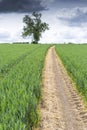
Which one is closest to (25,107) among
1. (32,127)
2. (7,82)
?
(32,127)

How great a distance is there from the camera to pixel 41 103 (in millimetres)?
11633

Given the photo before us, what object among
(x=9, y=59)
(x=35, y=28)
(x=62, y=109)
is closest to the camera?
(x=62, y=109)

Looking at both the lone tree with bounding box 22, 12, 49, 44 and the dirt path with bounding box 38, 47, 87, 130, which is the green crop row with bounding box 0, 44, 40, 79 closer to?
the dirt path with bounding box 38, 47, 87, 130

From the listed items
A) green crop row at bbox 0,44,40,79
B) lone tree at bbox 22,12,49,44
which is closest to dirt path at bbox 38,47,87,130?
green crop row at bbox 0,44,40,79

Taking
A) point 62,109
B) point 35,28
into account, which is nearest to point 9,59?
point 62,109

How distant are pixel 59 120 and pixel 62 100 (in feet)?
9.21

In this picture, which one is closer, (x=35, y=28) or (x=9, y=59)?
(x=9, y=59)

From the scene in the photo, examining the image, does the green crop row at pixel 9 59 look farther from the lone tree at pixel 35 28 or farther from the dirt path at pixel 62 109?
the lone tree at pixel 35 28

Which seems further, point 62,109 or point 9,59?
point 9,59

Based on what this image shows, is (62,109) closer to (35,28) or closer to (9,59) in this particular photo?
(9,59)

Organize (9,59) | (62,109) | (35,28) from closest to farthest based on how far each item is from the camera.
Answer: (62,109) < (9,59) < (35,28)

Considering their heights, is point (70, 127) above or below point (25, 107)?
below

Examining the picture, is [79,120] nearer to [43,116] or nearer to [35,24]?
[43,116]

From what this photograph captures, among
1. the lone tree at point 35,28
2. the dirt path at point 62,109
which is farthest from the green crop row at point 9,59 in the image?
the lone tree at point 35,28
